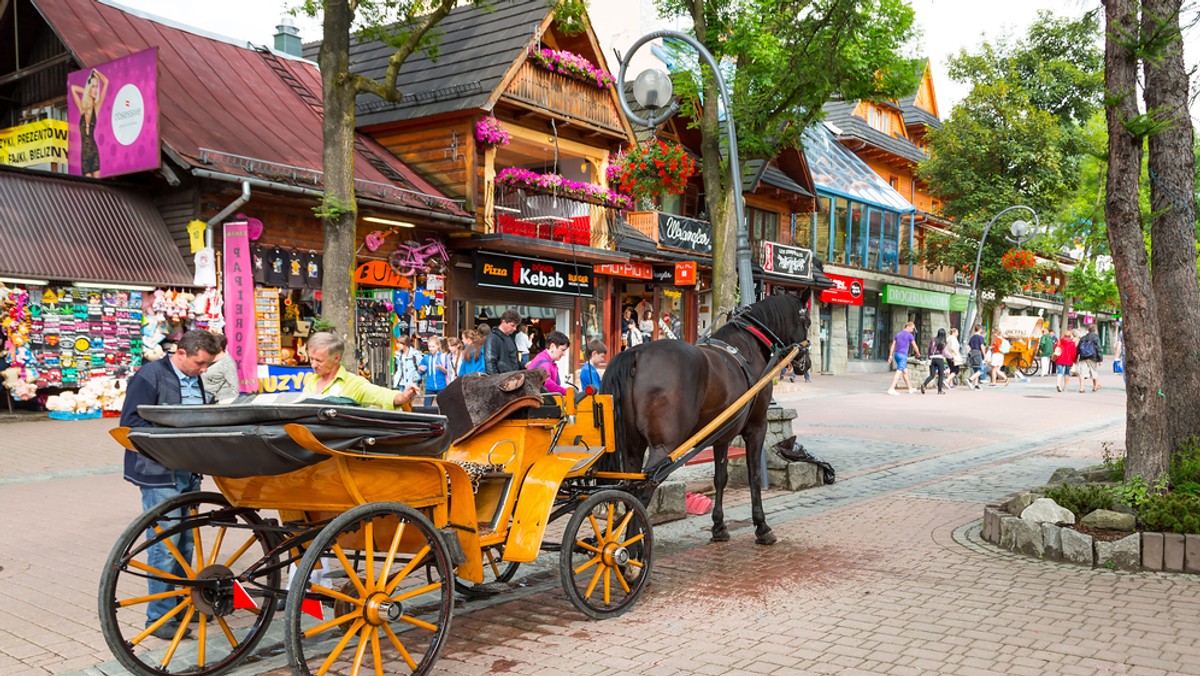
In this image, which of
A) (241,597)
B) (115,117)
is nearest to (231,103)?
(115,117)

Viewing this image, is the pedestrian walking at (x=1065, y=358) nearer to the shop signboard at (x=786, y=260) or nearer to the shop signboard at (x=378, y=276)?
the shop signboard at (x=786, y=260)

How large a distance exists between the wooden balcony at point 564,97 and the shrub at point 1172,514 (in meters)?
15.5

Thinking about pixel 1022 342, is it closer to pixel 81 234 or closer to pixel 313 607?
pixel 81 234

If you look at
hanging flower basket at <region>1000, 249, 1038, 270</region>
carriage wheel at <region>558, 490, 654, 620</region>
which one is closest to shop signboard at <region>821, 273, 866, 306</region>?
hanging flower basket at <region>1000, 249, 1038, 270</region>

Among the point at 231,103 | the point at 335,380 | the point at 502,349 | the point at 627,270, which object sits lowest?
the point at 335,380

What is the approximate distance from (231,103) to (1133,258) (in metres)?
15.7

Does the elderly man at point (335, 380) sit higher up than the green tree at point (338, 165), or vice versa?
the green tree at point (338, 165)

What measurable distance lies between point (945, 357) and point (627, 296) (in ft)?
29.8

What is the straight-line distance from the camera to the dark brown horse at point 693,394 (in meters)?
6.60

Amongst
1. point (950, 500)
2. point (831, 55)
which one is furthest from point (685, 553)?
point (831, 55)

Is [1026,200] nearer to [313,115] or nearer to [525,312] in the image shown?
[525,312]

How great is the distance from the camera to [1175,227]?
7.33m

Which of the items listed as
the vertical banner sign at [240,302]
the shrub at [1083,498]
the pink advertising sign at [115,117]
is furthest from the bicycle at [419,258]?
the shrub at [1083,498]

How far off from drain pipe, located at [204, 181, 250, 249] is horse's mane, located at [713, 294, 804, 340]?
931cm
